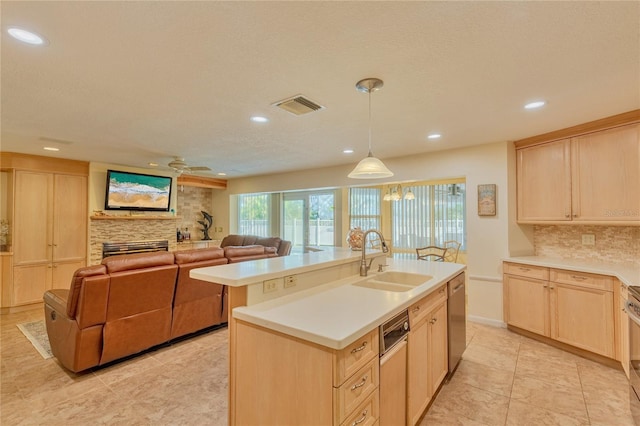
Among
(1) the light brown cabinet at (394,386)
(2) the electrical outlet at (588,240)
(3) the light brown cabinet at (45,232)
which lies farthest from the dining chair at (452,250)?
(3) the light brown cabinet at (45,232)

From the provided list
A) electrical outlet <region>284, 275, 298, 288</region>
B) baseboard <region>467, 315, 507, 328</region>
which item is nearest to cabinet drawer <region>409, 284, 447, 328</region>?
electrical outlet <region>284, 275, 298, 288</region>

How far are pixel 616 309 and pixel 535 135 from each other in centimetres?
199

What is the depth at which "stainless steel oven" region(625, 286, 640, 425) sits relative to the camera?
193cm

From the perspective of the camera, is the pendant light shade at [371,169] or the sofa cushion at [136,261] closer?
the pendant light shade at [371,169]

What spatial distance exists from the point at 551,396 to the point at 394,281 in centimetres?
147

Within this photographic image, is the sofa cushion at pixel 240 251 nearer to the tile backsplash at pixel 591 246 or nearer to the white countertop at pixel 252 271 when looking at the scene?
the white countertop at pixel 252 271

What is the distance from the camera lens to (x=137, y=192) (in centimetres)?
573

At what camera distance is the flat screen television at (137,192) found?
211 inches

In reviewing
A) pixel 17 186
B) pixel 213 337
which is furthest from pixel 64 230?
pixel 213 337

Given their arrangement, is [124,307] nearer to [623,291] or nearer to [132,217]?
[132,217]

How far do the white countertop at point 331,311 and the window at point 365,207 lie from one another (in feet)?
16.1

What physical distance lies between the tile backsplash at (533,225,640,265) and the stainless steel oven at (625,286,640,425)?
146 centimetres

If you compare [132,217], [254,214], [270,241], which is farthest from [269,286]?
[254,214]

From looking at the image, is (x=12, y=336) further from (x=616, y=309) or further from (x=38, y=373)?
(x=616, y=309)
